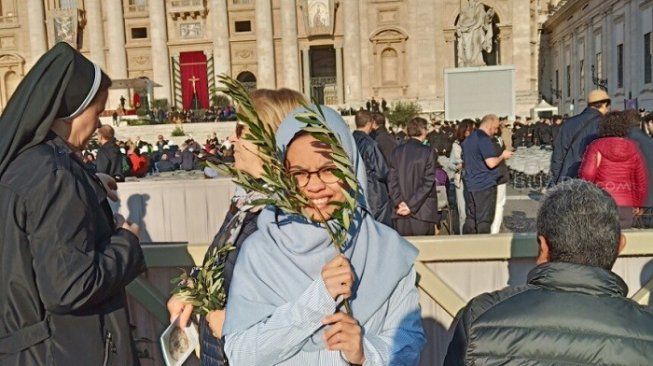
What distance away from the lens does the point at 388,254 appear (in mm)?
1863

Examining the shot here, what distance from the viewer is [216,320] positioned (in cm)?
198

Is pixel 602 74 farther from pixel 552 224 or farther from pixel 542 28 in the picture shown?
pixel 552 224

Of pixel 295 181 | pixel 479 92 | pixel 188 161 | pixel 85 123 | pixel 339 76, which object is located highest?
pixel 339 76

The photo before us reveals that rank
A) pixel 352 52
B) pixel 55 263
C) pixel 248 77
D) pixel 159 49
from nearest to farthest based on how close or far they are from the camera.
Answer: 1. pixel 55 263
2. pixel 352 52
3. pixel 159 49
4. pixel 248 77

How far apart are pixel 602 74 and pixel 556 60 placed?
14920mm

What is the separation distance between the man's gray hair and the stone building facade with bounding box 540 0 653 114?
A: 89.0ft

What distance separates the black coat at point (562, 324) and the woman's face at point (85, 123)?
150 cm

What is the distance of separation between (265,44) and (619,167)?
34.4 metres

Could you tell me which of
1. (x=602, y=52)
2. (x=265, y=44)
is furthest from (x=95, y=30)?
(x=602, y=52)

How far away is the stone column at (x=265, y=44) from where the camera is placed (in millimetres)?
37656

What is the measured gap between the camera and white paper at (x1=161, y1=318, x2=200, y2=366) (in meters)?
2.05

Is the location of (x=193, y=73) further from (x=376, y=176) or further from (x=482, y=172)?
(x=376, y=176)

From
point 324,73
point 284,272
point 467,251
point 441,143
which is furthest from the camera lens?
point 324,73

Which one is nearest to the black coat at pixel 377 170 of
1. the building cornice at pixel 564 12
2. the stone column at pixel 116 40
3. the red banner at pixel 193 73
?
the building cornice at pixel 564 12
